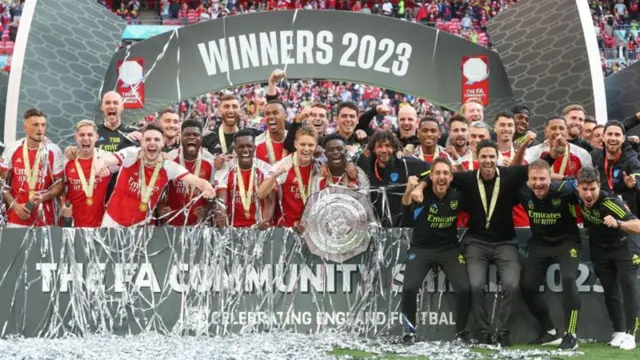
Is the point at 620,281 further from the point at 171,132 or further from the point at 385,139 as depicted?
the point at 171,132

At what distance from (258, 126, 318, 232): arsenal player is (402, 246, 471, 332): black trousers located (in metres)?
1.09

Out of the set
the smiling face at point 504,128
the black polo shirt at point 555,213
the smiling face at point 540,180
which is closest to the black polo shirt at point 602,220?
the black polo shirt at point 555,213

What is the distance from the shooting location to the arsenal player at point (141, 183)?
8031 mm

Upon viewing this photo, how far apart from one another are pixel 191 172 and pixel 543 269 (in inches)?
127

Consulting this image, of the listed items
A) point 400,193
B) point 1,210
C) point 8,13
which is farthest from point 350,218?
point 8,13

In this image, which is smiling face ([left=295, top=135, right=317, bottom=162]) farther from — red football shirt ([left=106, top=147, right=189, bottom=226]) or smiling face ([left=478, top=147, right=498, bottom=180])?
smiling face ([left=478, top=147, right=498, bottom=180])

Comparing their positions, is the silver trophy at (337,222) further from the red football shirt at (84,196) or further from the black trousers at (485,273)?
the red football shirt at (84,196)

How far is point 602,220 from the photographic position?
7480 mm

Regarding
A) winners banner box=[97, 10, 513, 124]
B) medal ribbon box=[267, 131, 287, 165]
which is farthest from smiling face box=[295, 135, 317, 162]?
winners banner box=[97, 10, 513, 124]

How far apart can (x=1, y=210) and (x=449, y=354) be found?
4334mm

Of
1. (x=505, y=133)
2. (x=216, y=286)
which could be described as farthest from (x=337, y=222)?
(x=505, y=133)

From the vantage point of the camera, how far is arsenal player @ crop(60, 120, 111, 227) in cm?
827

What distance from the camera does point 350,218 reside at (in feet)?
25.7

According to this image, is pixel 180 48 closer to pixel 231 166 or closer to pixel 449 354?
pixel 231 166
